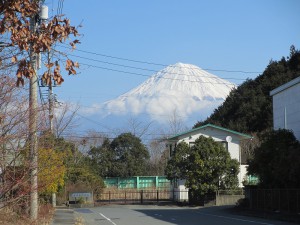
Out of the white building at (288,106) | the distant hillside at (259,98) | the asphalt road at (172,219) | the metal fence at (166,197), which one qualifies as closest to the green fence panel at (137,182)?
the distant hillside at (259,98)

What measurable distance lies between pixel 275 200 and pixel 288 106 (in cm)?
852

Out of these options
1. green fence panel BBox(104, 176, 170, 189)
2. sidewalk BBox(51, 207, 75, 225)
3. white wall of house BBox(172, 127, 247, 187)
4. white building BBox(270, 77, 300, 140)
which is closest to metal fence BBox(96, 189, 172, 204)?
white wall of house BBox(172, 127, 247, 187)

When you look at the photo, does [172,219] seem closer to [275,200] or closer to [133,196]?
[275,200]

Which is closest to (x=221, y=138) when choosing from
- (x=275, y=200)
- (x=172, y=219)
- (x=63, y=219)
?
(x=275, y=200)

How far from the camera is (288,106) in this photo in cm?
3628

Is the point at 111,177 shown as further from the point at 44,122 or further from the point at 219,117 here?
the point at 44,122

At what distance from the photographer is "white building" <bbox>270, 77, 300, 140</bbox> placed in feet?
113

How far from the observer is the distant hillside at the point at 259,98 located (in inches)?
2494

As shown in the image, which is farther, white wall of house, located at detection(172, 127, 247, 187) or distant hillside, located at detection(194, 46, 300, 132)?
distant hillside, located at detection(194, 46, 300, 132)

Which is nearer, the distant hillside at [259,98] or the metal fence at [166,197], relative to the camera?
the metal fence at [166,197]

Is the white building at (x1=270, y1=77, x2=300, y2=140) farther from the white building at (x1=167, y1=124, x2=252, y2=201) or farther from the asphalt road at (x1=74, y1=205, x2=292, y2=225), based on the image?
the white building at (x1=167, y1=124, x2=252, y2=201)

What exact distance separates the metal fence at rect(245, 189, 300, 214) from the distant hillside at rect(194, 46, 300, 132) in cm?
2874

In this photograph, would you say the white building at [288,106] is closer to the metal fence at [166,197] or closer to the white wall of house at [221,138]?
the metal fence at [166,197]

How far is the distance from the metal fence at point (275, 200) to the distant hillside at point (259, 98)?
28.7m
